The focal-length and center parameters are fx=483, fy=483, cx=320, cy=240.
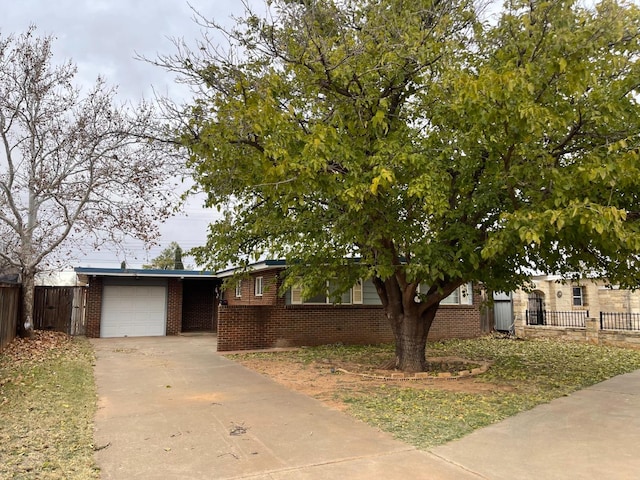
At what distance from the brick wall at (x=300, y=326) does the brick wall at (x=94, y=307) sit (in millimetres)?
6580

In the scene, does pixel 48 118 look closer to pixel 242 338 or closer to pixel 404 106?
pixel 242 338

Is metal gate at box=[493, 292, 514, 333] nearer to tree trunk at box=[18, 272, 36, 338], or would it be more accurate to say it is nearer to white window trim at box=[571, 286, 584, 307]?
white window trim at box=[571, 286, 584, 307]

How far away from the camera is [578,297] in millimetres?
24203

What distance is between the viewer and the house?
1473 cm

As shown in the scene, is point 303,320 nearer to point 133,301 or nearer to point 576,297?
point 133,301

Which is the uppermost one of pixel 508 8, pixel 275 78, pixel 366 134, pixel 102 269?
pixel 508 8

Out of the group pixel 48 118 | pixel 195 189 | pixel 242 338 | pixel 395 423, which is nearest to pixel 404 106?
pixel 195 189

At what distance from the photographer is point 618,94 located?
694 centimetres

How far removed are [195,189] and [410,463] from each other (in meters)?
5.79

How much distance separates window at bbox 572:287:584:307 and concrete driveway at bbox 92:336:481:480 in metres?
20.3

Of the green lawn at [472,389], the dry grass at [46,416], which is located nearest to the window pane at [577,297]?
the green lawn at [472,389]

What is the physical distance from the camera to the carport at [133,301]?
59.2ft

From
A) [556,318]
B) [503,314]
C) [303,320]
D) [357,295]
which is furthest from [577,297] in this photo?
[303,320]

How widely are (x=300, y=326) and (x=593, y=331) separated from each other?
9.85 meters
